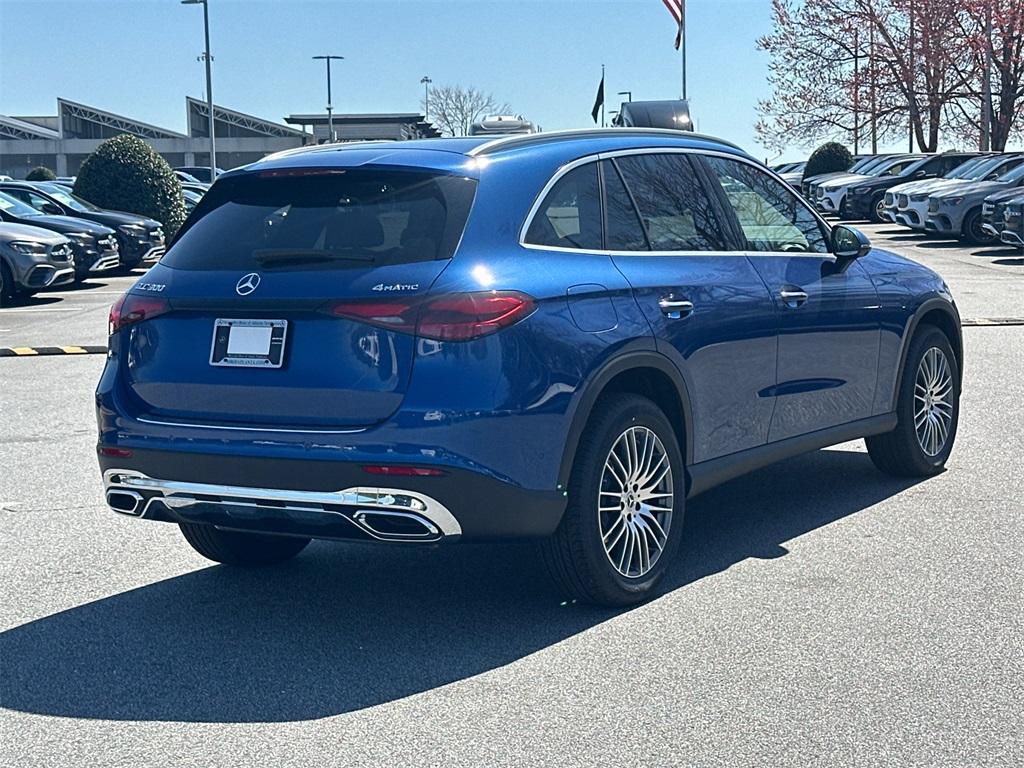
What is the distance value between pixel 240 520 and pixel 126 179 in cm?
2464

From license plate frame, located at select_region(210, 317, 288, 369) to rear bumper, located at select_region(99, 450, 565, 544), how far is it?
328 mm

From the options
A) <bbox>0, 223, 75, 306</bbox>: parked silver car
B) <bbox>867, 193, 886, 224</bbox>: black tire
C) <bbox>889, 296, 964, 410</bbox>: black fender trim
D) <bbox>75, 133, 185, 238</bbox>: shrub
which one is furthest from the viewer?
<bbox>867, 193, 886, 224</bbox>: black tire

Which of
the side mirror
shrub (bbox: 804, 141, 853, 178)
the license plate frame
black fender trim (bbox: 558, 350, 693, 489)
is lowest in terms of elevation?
black fender trim (bbox: 558, 350, 693, 489)

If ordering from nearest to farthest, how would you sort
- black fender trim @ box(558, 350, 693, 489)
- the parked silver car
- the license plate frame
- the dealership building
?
the license plate frame < black fender trim @ box(558, 350, 693, 489) < the parked silver car < the dealership building

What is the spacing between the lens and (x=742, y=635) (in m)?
5.23

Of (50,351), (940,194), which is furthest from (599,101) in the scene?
(50,351)

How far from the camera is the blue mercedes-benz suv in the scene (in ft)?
16.4

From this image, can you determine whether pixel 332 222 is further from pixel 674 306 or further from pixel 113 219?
pixel 113 219

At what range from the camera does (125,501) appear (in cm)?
550

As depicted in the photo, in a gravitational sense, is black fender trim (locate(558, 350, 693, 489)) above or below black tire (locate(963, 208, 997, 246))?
below

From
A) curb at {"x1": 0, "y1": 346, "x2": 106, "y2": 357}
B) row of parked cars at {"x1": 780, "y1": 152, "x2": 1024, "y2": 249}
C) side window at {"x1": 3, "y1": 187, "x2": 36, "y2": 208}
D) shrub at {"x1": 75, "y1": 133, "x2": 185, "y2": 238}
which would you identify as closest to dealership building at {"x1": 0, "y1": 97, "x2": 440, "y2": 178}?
row of parked cars at {"x1": 780, "y1": 152, "x2": 1024, "y2": 249}

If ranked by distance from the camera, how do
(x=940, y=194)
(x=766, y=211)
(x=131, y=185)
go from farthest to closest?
(x=940, y=194) < (x=131, y=185) < (x=766, y=211)

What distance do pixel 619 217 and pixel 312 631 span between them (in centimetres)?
191

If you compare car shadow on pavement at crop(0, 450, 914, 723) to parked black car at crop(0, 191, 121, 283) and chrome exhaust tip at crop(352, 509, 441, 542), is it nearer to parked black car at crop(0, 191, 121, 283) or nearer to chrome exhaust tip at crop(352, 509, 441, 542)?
chrome exhaust tip at crop(352, 509, 441, 542)
